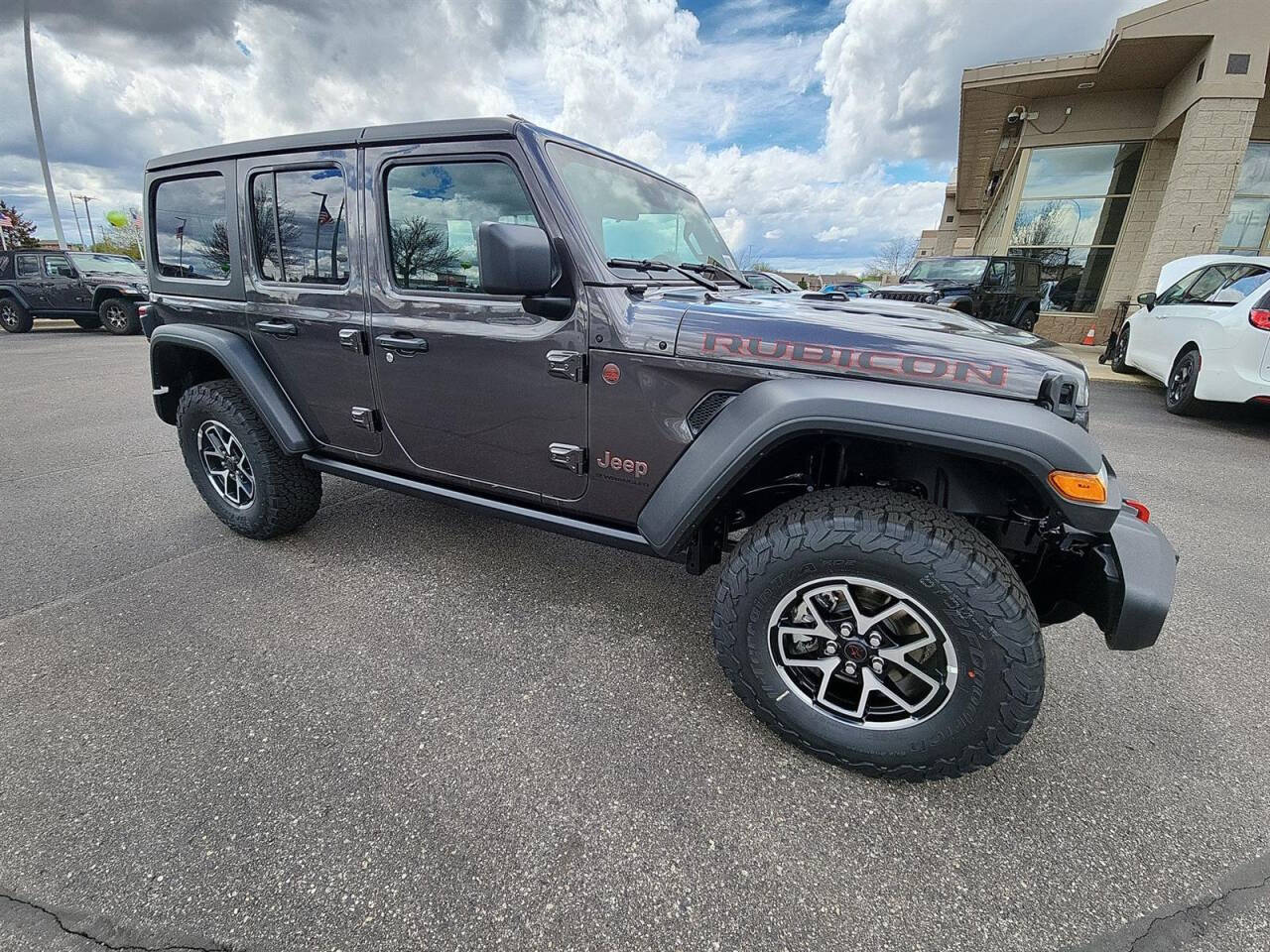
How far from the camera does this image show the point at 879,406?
156 centimetres

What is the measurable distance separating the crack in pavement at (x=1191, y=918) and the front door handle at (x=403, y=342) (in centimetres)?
262

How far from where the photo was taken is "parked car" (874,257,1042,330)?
9.27 meters

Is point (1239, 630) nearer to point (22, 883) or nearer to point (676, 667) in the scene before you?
point (676, 667)

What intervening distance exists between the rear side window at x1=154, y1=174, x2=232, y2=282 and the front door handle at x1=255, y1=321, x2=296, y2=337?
37cm

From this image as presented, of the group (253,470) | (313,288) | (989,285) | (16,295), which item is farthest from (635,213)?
(16,295)

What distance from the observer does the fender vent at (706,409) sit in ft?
6.10

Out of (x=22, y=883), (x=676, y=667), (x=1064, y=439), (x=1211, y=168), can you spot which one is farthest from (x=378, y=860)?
(x=1211, y=168)

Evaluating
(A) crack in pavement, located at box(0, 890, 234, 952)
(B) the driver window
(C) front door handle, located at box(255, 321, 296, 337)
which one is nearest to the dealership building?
(C) front door handle, located at box(255, 321, 296, 337)

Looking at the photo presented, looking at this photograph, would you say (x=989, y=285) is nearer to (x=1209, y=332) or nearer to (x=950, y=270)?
(x=950, y=270)

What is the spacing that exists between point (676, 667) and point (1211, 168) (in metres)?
13.1

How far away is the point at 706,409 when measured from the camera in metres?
1.89

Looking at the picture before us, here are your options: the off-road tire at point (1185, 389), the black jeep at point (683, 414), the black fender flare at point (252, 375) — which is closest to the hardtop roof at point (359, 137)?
the black jeep at point (683, 414)

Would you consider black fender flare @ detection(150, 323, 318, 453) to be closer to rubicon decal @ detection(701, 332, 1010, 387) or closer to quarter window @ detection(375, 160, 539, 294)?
quarter window @ detection(375, 160, 539, 294)

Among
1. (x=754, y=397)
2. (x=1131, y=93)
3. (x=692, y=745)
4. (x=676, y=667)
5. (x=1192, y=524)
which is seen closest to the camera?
(x=754, y=397)
